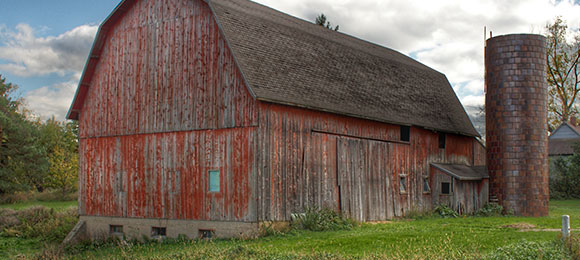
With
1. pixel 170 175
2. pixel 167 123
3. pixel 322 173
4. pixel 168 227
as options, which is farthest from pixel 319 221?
pixel 167 123

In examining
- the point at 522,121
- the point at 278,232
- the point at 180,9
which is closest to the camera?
the point at 278,232

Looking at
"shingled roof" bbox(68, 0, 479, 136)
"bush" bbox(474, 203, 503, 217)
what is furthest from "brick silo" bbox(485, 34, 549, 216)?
"shingled roof" bbox(68, 0, 479, 136)

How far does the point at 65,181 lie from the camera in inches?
1786

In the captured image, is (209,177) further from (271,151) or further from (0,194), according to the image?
(0,194)

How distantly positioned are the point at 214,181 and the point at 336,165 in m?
4.32

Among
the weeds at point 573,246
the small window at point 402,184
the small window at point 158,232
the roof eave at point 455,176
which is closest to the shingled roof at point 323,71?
the roof eave at point 455,176

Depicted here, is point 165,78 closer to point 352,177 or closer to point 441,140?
point 352,177

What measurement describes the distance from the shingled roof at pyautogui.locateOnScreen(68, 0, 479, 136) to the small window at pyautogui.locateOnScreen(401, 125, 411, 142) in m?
0.34

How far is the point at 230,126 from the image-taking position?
18016mm

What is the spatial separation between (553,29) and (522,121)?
29042 millimetres

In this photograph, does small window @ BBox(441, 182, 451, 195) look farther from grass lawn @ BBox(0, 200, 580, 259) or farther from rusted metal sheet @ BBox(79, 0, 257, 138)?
rusted metal sheet @ BBox(79, 0, 257, 138)

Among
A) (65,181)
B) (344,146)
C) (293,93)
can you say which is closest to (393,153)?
(344,146)

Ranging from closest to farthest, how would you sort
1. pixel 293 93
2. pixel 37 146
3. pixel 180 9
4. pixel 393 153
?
pixel 293 93 < pixel 180 9 < pixel 393 153 < pixel 37 146

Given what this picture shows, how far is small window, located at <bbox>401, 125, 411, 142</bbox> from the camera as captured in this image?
78.6ft
